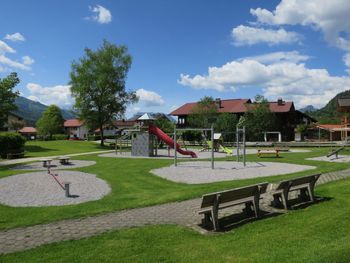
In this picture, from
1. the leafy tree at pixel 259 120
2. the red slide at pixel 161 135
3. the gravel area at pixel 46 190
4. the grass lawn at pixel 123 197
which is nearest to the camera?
the grass lawn at pixel 123 197

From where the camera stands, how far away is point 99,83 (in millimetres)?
48312

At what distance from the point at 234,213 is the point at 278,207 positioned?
4.51 ft

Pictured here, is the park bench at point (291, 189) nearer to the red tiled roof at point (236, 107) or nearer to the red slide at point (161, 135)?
the red slide at point (161, 135)

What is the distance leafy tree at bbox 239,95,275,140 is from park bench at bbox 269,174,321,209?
160 ft

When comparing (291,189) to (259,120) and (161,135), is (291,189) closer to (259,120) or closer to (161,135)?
(161,135)

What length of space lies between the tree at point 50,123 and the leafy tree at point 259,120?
159ft

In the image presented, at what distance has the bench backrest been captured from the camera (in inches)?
292

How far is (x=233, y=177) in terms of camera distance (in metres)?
15.9

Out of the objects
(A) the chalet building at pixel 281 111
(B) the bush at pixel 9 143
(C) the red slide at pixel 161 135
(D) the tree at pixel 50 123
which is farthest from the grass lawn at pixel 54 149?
(D) the tree at pixel 50 123

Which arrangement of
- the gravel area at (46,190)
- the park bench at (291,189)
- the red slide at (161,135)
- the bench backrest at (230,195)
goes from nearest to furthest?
the bench backrest at (230,195), the park bench at (291,189), the gravel area at (46,190), the red slide at (161,135)

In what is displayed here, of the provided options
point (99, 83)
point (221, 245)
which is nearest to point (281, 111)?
point (99, 83)

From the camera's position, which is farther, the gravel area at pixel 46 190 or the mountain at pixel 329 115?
the mountain at pixel 329 115

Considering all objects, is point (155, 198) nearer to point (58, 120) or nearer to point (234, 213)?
point (234, 213)

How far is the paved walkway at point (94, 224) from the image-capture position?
22.9 feet
